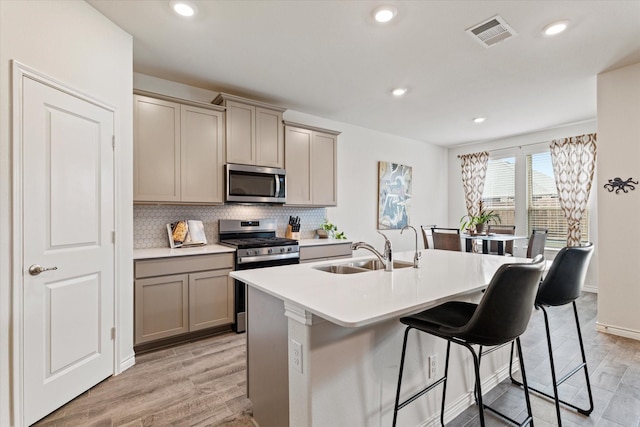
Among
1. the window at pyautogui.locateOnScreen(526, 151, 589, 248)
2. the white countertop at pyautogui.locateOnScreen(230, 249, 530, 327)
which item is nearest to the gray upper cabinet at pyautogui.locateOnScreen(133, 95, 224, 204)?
the white countertop at pyautogui.locateOnScreen(230, 249, 530, 327)

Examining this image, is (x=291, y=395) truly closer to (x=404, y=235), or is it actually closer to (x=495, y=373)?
(x=495, y=373)

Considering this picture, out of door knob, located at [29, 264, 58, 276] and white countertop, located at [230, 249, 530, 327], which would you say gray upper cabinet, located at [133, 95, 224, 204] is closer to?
door knob, located at [29, 264, 58, 276]

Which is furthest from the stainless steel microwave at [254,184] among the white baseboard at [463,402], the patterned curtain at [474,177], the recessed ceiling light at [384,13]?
the patterned curtain at [474,177]

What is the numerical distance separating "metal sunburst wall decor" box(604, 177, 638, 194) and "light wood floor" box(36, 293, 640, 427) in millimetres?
1510

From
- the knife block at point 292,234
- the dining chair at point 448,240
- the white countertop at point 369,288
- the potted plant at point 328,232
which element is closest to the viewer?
the white countertop at point 369,288

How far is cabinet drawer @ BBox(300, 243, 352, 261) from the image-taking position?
3703 mm

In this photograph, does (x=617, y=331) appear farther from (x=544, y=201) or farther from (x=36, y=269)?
(x=36, y=269)

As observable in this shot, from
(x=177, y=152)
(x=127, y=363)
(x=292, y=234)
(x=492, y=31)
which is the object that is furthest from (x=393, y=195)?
(x=127, y=363)

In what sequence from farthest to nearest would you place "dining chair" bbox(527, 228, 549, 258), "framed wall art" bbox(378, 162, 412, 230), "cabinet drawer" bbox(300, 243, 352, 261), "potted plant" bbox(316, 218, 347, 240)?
"framed wall art" bbox(378, 162, 412, 230) < "potted plant" bbox(316, 218, 347, 240) < "dining chair" bbox(527, 228, 549, 258) < "cabinet drawer" bbox(300, 243, 352, 261)

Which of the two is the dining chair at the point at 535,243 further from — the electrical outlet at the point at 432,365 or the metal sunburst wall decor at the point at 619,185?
the electrical outlet at the point at 432,365

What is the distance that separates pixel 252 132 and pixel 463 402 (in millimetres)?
3213

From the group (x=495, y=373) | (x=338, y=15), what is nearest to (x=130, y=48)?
(x=338, y=15)

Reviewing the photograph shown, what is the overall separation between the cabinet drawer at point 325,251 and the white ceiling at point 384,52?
6.37 ft

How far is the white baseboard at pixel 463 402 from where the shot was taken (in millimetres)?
1767
